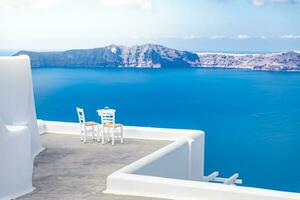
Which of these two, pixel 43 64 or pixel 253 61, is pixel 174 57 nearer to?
pixel 253 61

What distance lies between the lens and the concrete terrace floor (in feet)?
24.5

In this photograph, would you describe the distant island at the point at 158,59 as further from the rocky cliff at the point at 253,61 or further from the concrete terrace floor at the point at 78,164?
the concrete terrace floor at the point at 78,164

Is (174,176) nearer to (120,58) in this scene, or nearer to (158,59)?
(120,58)

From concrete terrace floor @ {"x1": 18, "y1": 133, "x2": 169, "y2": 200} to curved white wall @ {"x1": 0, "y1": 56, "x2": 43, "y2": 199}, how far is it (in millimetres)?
225

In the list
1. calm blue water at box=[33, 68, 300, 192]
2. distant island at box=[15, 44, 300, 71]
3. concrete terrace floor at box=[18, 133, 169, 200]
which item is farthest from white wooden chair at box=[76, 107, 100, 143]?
distant island at box=[15, 44, 300, 71]

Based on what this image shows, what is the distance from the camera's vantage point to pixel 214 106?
7300 centimetres

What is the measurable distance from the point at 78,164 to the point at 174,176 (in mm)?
1732

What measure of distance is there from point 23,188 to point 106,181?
121cm

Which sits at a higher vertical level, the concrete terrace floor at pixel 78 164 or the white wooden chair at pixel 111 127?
the white wooden chair at pixel 111 127

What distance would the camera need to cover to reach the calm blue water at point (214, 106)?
4281cm

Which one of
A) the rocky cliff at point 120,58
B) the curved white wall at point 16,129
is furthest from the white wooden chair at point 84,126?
the rocky cliff at point 120,58

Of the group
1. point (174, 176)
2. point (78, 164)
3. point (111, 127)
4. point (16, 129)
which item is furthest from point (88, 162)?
point (16, 129)

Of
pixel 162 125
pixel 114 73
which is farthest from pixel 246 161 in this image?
pixel 114 73

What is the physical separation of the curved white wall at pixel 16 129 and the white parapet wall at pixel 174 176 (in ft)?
3.92
